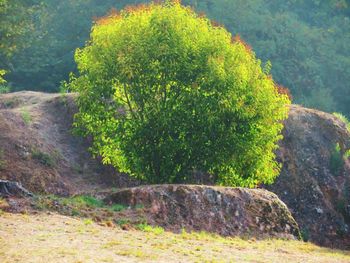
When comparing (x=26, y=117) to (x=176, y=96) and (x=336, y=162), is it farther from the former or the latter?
(x=336, y=162)

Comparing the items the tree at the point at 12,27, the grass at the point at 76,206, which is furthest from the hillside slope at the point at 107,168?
the tree at the point at 12,27

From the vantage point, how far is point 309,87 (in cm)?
5328

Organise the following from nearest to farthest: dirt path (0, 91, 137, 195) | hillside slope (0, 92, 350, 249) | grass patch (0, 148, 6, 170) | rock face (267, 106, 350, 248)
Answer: grass patch (0, 148, 6, 170)
dirt path (0, 91, 137, 195)
hillside slope (0, 92, 350, 249)
rock face (267, 106, 350, 248)

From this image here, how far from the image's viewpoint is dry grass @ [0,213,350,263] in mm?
11297

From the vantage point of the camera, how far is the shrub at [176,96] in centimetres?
1883

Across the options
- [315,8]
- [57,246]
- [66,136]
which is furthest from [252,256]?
[315,8]

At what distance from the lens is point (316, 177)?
28.8 m

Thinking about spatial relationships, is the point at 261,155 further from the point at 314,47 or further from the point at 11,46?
the point at 314,47

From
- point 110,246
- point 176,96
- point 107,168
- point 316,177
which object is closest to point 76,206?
point 110,246

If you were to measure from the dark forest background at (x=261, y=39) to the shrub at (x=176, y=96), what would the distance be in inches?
990

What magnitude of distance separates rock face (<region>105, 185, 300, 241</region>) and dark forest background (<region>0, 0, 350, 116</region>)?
28.5 meters

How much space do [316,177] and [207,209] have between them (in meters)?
12.4

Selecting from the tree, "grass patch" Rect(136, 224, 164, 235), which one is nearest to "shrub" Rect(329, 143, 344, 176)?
"grass patch" Rect(136, 224, 164, 235)

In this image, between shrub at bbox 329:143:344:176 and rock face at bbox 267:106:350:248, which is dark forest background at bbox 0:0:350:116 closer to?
rock face at bbox 267:106:350:248
